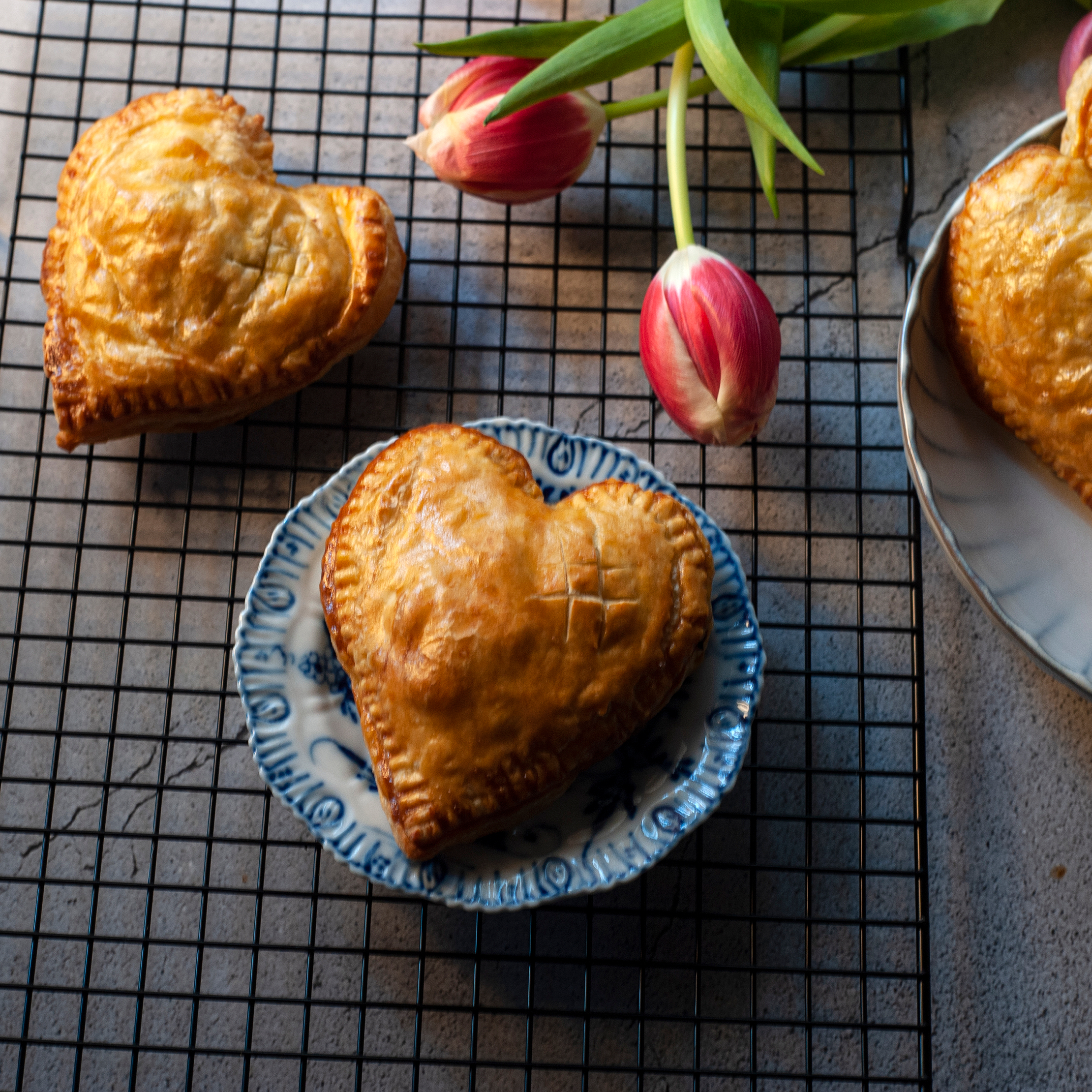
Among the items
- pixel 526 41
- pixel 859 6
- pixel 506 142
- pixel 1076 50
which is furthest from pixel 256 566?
pixel 1076 50

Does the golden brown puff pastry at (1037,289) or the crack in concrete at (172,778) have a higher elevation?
the golden brown puff pastry at (1037,289)

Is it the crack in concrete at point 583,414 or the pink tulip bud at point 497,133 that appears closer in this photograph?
the pink tulip bud at point 497,133

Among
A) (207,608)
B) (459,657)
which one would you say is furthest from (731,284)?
(207,608)

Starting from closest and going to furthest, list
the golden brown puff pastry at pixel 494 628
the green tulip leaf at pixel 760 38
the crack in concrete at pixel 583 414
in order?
the golden brown puff pastry at pixel 494 628
the green tulip leaf at pixel 760 38
the crack in concrete at pixel 583 414

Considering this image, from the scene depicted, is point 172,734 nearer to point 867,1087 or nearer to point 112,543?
point 112,543

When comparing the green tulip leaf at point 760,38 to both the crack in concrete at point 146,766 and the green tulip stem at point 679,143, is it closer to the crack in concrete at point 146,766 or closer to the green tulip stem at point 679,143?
the green tulip stem at point 679,143

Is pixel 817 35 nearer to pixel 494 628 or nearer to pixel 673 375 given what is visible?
pixel 673 375

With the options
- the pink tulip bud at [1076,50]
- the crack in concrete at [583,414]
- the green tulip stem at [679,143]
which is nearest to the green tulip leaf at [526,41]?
the green tulip stem at [679,143]

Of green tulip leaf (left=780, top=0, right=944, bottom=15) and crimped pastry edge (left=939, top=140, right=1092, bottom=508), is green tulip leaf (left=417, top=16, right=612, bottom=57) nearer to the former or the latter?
green tulip leaf (left=780, top=0, right=944, bottom=15)
